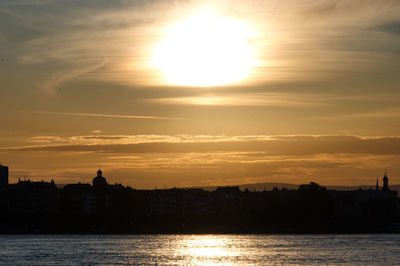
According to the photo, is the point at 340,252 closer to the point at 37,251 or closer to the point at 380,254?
the point at 380,254

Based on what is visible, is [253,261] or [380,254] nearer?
[253,261]

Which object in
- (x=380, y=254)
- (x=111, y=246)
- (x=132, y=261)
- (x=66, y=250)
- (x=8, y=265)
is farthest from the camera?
(x=111, y=246)

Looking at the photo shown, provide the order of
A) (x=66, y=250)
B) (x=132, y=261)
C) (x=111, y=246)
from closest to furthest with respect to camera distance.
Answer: (x=132, y=261) → (x=66, y=250) → (x=111, y=246)

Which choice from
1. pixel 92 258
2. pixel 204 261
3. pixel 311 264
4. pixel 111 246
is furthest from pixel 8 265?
pixel 111 246

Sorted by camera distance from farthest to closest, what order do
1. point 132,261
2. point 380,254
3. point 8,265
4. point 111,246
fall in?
1. point 111,246
2. point 380,254
3. point 132,261
4. point 8,265

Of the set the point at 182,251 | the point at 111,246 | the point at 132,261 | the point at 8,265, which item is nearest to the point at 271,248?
the point at 182,251

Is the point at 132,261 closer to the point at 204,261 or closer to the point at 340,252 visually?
the point at 204,261

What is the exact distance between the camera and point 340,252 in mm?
166000

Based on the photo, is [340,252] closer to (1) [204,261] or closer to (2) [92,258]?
(1) [204,261]

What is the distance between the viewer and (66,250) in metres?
172

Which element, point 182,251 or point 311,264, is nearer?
point 311,264

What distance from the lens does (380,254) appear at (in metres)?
160

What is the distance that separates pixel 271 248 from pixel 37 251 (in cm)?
4122

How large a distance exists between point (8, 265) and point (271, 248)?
59.7m
